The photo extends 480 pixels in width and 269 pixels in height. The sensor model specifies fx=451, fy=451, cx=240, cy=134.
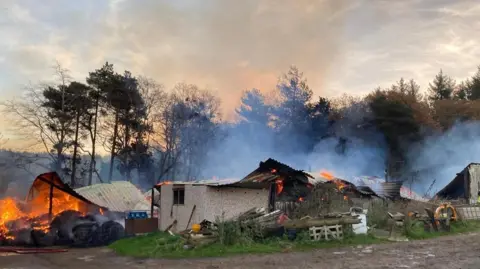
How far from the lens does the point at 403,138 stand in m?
46.2

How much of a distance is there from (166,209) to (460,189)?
2150 cm

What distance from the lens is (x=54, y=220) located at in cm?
2194

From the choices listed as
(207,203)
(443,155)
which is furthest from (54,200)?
(443,155)

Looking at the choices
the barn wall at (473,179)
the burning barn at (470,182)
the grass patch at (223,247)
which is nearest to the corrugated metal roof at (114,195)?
the grass patch at (223,247)

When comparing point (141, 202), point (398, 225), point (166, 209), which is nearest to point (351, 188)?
point (398, 225)

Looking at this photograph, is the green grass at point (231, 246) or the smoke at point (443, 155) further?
the smoke at point (443, 155)

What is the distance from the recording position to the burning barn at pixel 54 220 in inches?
829

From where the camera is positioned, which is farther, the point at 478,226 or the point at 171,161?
the point at 171,161

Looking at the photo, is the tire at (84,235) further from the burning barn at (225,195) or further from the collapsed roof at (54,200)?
the collapsed roof at (54,200)

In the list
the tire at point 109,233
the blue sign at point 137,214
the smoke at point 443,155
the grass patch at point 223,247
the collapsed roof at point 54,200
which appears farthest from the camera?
the smoke at point 443,155

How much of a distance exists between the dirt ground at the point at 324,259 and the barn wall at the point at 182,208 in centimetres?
448

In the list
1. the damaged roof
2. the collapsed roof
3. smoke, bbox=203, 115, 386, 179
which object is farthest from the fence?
smoke, bbox=203, 115, 386, 179

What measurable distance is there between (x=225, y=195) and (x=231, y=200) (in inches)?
17.9

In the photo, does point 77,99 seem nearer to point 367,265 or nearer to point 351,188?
point 351,188
